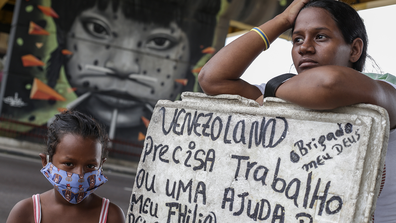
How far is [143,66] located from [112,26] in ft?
4.99

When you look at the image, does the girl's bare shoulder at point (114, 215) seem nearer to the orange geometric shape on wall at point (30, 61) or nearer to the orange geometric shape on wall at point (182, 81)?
the orange geometric shape on wall at point (30, 61)

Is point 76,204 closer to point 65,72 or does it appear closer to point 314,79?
point 314,79

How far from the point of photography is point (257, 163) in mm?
1340

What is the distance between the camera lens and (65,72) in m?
11.9

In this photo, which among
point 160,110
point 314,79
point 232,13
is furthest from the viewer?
point 232,13

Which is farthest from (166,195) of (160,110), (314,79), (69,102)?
(69,102)

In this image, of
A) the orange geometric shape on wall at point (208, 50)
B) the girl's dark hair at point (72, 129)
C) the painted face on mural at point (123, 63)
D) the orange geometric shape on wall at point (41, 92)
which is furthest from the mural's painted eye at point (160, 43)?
the girl's dark hair at point (72, 129)

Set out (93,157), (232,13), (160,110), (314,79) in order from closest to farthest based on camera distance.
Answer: (314,79) < (160,110) < (93,157) < (232,13)

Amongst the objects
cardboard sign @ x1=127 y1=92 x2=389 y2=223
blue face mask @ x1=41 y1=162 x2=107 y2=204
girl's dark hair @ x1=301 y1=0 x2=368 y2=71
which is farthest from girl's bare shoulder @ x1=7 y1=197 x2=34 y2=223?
girl's dark hair @ x1=301 y1=0 x2=368 y2=71

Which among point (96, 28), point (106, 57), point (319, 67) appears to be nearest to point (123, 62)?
point (106, 57)

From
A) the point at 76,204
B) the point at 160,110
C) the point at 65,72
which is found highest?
the point at 65,72

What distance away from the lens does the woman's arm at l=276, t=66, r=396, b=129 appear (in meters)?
1.12

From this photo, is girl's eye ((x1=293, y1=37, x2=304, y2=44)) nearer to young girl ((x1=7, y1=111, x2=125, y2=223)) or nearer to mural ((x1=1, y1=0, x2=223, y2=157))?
young girl ((x1=7, y1=111, x2=125, y2=223))

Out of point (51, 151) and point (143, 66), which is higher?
point (143, 66)
